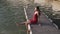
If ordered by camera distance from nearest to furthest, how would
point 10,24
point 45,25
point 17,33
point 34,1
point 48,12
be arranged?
1. point 45,25
2. point 17,33
3. point 10,24
4. point 48,12
5. point 34,1

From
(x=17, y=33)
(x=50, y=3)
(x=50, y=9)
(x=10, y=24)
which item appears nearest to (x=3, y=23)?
(x=10, y=24)

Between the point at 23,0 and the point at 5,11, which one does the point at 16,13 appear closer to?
the point at 5,11

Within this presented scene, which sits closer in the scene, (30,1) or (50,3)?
(50,3)

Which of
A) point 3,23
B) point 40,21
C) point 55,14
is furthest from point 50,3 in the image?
point 40,21

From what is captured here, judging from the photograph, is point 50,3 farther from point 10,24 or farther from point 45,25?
point 45,25

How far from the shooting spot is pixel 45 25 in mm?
17594

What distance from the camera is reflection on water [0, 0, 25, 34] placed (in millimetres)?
19672

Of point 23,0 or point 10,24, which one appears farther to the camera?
point 23,0

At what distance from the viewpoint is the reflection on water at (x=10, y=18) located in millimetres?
19672

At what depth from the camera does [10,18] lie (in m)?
23.8

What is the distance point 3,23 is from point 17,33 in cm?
339

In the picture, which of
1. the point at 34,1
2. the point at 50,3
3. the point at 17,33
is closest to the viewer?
the point at 17,33

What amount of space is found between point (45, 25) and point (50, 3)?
51.5ft

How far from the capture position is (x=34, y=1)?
115ft
